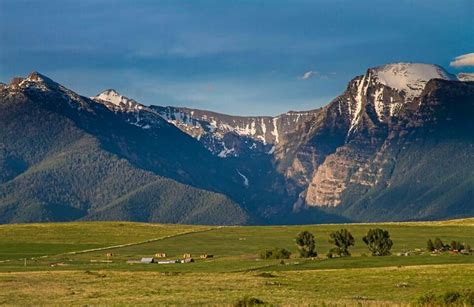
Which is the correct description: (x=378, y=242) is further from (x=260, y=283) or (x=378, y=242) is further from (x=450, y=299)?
(x=450, y=299)

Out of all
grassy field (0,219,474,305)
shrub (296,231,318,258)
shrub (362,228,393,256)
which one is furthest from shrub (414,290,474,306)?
shrub (362,228,393,256)

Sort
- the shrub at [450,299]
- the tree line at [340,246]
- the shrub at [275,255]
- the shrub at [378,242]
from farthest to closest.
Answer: the shrub at [378,242]
the tree line at [340,246]
the shrub at [275,255]
the shrub at [450,299]

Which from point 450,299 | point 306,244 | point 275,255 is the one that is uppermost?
point 306,244

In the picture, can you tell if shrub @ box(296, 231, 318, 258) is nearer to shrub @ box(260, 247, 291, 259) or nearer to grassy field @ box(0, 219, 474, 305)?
shrub @ box(260, 247, 291, 259)

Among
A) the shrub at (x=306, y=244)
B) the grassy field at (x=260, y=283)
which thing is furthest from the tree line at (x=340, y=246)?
the grassy field at (x=260, y=283)

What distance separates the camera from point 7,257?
18150cm

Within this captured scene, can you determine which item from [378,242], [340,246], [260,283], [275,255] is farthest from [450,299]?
[340,246]

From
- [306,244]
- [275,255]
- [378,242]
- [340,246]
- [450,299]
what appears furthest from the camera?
[340,246]

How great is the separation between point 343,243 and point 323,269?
191 feet

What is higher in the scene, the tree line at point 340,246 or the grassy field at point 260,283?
the tree line at point 340,246

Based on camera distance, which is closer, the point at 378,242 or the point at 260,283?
the point at 260,283

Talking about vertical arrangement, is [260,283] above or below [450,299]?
below

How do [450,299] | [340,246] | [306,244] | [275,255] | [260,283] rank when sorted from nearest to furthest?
1. [450,299]
2. [260,283]
3. [275,255]
4. [306,244]
5. [340,246]

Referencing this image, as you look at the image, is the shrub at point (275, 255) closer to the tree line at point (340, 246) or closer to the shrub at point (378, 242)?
the tree line at point (340, 246)
